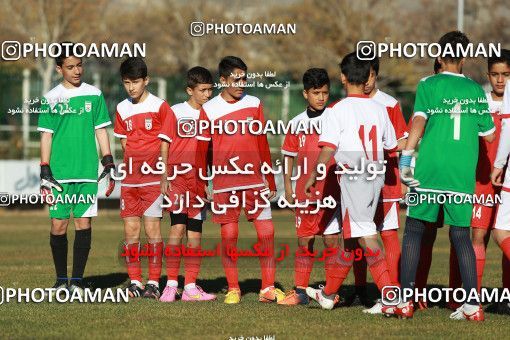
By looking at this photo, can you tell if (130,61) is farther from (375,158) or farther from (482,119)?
(482,119)

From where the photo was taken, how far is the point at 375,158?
1072cm

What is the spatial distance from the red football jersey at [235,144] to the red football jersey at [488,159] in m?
2.07

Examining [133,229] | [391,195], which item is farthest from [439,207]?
[133,229]

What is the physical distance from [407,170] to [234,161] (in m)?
2.13

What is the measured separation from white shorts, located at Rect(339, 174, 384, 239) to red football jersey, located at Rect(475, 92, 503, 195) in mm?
1191

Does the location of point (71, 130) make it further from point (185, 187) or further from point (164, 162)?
point (185, 187)

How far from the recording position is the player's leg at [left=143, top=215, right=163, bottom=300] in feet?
40.3

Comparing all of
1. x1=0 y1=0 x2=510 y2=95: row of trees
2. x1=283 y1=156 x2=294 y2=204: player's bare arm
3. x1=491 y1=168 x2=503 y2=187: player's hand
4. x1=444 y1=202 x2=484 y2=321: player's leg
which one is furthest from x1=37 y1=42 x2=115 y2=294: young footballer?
x1=0 y1=0 x2=510 y2=95: row of trees

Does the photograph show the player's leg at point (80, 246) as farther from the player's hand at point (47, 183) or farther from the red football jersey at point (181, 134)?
the red football jersey at point (181, 134)

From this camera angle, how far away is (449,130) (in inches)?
413

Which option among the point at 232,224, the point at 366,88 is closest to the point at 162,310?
the point at 232,224

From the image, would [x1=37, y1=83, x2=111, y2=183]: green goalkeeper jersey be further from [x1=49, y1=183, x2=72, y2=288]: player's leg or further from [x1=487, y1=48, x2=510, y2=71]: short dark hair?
[x1=487, y1=48, x2=510, y2=71]: short dark hair

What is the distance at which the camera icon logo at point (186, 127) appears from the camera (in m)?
12.2

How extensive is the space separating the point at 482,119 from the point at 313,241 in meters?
2.43
